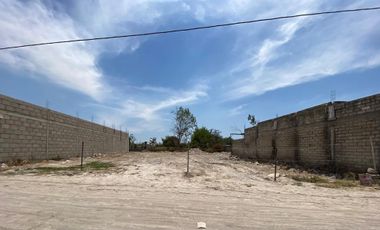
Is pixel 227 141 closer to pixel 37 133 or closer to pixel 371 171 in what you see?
pixel 37 133

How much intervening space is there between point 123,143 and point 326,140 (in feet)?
136

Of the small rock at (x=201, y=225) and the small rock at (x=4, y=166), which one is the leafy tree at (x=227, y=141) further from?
the small rock at (x=201, y=225)

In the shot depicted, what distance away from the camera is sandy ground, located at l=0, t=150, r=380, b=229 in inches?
264

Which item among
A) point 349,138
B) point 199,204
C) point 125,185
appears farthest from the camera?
point 349,138

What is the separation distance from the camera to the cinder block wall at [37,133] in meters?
19.5

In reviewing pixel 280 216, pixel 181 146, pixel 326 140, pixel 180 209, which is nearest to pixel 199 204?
pixel 180 209

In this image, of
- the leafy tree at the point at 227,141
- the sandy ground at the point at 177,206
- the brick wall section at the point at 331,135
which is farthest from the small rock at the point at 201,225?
the leafy tree at the point at 227,141

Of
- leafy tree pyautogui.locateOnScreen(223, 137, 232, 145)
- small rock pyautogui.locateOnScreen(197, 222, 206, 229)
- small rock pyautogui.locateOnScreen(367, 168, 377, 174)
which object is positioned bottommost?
small rock pyautogui.locateOnScreen(197, 222, 206, 229)

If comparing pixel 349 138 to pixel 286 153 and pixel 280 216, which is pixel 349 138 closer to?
pixel 286 153

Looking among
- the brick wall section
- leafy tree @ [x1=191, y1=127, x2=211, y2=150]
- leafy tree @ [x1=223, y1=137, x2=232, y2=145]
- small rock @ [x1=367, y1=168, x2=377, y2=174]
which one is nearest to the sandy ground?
small rock @ [x1=367, y1=168, x2=377, y2=174]

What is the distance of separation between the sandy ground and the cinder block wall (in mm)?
8066

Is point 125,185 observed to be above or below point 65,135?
below

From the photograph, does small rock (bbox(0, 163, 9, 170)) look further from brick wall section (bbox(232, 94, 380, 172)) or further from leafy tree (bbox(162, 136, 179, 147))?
leafy tree (bbox(162, 136, 179, 147))

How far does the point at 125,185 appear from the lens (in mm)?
12383
